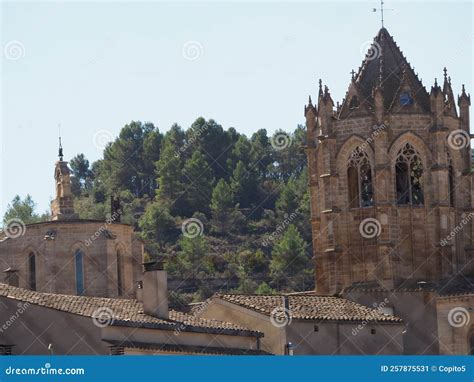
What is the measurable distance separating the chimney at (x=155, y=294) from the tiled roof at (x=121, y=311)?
0.28m

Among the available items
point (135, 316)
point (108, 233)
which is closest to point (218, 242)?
point (108, 233)

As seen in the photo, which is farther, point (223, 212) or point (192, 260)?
point (223, 212)

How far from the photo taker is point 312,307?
2913 inches

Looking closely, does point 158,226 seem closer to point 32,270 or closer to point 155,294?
point 32,270

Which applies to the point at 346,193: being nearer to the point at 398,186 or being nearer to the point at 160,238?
the point at 398,186

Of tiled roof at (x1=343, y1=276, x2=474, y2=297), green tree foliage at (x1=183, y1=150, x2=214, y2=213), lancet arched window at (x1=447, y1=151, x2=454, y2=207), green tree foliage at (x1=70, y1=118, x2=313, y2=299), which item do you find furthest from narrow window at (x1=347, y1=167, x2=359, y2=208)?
green tree foliage at (x1=183, y1=150, x2=214, y2=213)

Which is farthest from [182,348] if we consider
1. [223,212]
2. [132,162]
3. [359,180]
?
[132,162]

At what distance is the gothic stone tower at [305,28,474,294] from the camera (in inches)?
3098

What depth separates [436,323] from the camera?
7650cm

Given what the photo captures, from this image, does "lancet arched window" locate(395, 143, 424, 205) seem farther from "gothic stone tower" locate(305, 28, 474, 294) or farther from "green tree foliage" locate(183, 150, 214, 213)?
"green tree foliage" locate(183, 150, 214, 213)

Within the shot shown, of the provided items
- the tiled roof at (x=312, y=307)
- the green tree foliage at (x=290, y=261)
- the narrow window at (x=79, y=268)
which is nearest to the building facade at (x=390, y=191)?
the tiled roof at (x=312, y=307)

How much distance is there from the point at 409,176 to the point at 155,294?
54.0 ft

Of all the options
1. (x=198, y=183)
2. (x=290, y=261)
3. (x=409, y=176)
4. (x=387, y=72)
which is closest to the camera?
(x=409, y=176)

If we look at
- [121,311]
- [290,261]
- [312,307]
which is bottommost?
[312,307]
